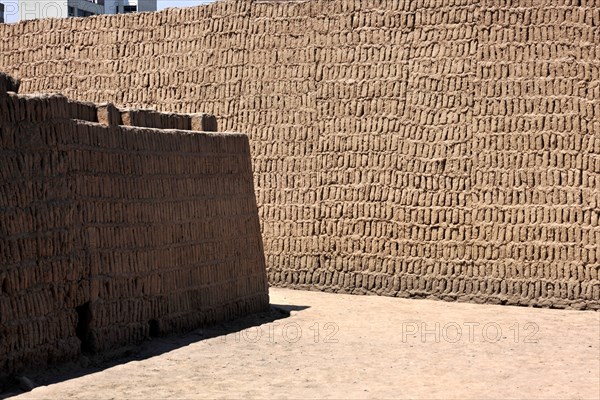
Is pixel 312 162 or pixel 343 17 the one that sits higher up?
pixel 343 17

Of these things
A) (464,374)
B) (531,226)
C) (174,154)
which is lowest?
(464,374)

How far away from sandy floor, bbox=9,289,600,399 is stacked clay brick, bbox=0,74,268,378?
0.36 metres

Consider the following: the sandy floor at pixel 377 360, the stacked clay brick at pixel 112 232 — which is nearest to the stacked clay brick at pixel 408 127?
the sandy floor at pixel 377 360

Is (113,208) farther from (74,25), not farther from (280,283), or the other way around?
(74,25)

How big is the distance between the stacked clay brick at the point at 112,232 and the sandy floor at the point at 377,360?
14.3 inches

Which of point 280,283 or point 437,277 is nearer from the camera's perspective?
point 437,277

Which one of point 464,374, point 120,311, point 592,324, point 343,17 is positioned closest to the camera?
point 464,374

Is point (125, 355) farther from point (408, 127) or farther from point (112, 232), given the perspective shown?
point (408, 127)

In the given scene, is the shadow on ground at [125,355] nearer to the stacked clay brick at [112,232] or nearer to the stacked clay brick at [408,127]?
the stacked clay brick at [112,232]

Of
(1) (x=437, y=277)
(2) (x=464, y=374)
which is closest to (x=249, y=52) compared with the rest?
(1) (x=437, y=277)

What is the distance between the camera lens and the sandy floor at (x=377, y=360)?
271 inches

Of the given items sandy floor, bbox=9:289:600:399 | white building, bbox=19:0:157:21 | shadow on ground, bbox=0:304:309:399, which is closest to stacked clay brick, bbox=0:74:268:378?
shadow on ground, bbox=0:304:309:399

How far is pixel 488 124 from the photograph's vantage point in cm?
1129

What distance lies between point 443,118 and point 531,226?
1669 mm
